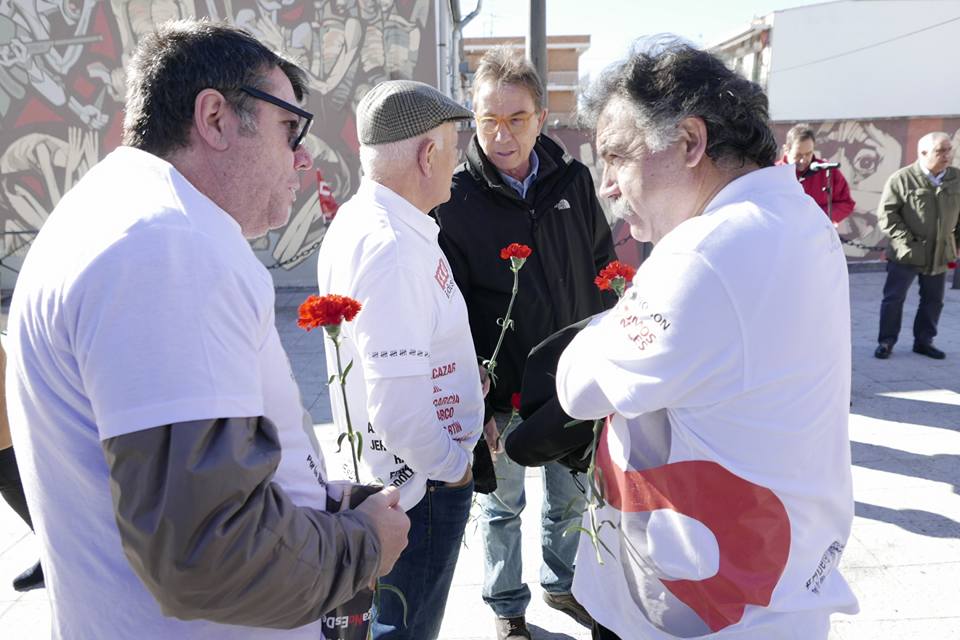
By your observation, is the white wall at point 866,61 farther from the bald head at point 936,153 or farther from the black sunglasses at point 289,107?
the black sunglasses at point 289,107

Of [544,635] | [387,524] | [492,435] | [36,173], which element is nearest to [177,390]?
[387,524]

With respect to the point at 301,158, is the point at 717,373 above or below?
below

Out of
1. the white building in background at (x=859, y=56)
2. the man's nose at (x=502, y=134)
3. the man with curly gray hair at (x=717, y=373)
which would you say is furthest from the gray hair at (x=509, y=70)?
the white building in background at (x=859, y=56)

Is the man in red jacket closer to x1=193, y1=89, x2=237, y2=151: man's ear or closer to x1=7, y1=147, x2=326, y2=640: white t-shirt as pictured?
x1=193, y1=89, x2=237, y2=151: man's ear

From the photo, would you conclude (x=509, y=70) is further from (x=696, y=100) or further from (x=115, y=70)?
(x=115, y=70)

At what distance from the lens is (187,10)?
32.9ft

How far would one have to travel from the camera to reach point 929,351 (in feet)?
22.2

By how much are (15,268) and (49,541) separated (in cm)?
1149

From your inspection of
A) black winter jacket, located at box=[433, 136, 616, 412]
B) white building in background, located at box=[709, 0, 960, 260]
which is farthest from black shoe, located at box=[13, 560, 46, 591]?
white building in background, located at box=[709, 0, 960, 260]

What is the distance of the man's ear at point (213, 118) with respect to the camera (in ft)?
3.79

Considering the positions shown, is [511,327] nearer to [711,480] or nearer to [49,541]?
[711,480]

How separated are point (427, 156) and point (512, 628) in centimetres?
194

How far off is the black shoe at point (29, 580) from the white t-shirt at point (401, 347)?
221 cm

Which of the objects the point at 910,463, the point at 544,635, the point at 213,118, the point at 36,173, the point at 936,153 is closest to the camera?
the point at 213,118
